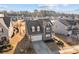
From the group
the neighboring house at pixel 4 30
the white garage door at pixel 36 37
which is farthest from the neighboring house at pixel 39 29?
Answer: the neighboring house at pixel 4 30

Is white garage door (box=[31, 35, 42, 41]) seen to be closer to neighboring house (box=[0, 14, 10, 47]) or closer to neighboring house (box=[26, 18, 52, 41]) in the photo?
neighboring house (box=[26, 18, 52, 41])

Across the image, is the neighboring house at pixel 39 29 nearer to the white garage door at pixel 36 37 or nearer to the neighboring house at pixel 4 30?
the white garage door at pixel 36 37

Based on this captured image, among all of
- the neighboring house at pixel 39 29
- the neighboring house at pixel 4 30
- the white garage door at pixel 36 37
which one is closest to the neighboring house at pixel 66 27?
the neighboring house at pixel 39 29

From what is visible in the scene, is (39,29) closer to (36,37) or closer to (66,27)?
(36,37)

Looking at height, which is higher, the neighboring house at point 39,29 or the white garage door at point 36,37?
the neighboring house at point 39,29

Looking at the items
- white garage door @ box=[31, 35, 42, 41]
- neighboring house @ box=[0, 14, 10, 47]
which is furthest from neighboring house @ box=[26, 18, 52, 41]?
neighboring house @ box=[0, 14, 10, 47]

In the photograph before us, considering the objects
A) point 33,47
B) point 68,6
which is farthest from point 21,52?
point 68,6
